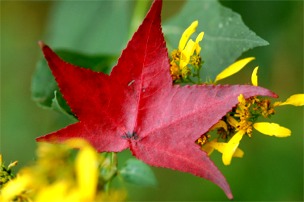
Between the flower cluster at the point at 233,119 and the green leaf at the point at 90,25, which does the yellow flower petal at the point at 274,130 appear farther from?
the green leaf at the point at 90,25

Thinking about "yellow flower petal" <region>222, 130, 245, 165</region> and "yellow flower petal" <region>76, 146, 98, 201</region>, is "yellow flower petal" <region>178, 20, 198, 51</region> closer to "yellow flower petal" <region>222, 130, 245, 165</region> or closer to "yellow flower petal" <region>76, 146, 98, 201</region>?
"yellow flower petal" <region>222, 130, 245, 165</region>

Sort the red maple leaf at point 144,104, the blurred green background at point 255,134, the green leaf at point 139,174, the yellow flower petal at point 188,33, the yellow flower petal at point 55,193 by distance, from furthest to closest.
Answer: the blurred green background at point 255,134
the green leaf at point 139,174
the yellow flower petal at point 188,33
the red maple leaf at point 144,104
the yellow flower petal at point 55,193

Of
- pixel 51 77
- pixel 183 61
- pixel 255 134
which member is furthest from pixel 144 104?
pixel 255 134

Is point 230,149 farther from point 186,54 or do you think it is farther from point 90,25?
point 90,25

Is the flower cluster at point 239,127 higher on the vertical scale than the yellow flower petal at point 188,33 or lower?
lower

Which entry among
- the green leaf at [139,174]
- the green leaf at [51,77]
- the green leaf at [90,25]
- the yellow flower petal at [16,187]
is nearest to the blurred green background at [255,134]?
the green leaf at [90,25]

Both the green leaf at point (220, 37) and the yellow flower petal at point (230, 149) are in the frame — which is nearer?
the yellow flower petal at point (230, 149)

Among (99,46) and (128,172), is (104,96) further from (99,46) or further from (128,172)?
(99,46)

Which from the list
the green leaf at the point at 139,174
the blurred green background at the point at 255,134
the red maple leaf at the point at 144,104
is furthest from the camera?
the blurred green background at the point at 255,134
